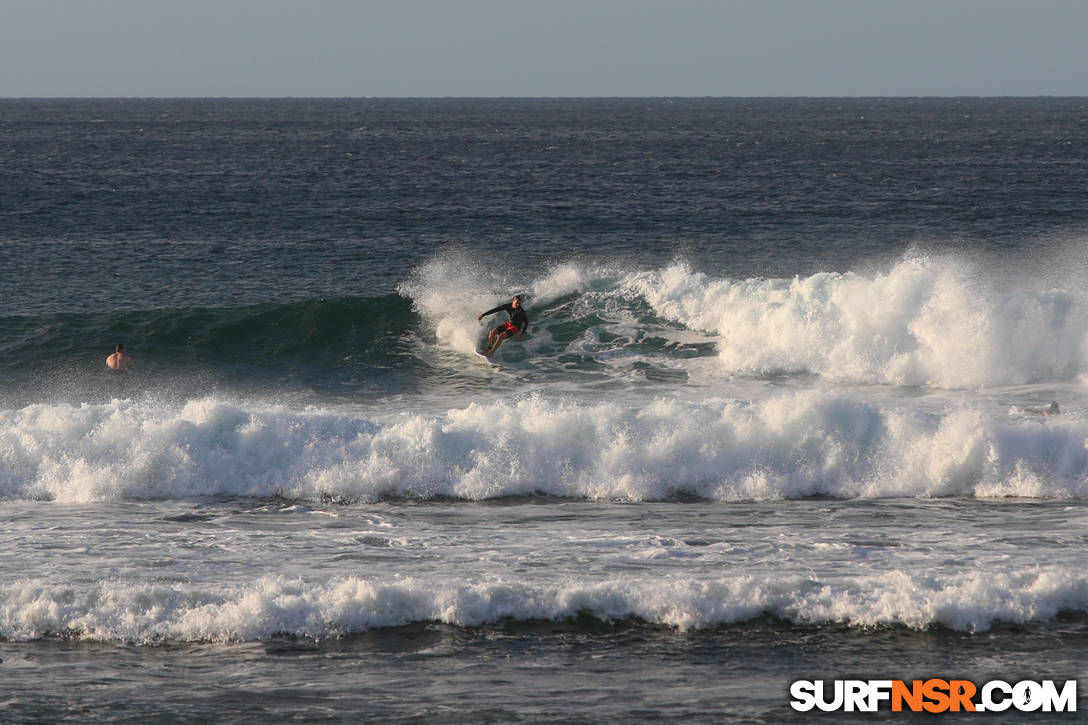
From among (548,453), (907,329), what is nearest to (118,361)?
(548,453)

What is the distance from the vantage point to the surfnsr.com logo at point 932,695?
9.04m

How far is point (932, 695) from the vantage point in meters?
9.23

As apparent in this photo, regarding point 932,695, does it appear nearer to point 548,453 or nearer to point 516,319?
point 548,453

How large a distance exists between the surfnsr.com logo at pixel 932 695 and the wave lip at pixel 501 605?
118 centimetres

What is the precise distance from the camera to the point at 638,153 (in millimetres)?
91688

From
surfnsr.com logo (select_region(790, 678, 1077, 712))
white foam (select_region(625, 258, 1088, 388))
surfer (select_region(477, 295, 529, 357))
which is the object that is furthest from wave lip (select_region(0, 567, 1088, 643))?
surfer (select_region(477, 295, 529, 357))

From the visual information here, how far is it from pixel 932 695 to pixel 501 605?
3.85 m

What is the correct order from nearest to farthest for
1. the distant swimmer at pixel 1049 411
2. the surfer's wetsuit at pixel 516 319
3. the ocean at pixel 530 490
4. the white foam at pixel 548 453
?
the ocean at pixel 530 490 → the white foam at pixel 548 453 → the distant swimmer at pixel 1049 411 → the surfer's wetsuit at pixel 516 319

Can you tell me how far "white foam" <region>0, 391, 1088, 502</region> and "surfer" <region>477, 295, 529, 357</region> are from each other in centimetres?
541

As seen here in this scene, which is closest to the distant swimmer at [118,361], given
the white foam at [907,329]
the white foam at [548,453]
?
the white foam at [548,453]

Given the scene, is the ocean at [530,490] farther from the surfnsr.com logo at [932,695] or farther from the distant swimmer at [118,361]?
the distant swimmer at [118,361]

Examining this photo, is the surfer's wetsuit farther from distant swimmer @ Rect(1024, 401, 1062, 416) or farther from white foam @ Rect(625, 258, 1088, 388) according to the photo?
distant swimmer @ Rect(1024, 401, 1062, 416)

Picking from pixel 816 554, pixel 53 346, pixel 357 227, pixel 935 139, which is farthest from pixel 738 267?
pixel 935 139

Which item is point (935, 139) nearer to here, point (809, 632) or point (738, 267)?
point (738, 267)
